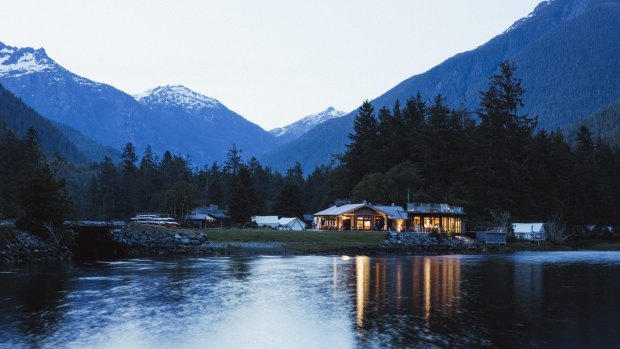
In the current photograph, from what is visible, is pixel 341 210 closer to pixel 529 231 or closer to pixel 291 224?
pixel 291 224

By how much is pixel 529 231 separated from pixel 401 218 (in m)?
25.9

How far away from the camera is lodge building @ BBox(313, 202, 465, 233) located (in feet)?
358

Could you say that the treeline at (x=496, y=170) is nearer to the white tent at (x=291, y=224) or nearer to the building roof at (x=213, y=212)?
the white tent at (x=291, y=224)

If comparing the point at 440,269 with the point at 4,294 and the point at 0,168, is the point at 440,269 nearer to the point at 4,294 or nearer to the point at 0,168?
the point at 4,294

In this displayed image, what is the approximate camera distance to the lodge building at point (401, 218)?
10900cm

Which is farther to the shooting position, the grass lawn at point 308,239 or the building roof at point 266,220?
the building roof at point 266,220

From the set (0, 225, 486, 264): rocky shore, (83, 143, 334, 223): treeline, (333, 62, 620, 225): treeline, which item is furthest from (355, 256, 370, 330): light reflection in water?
(83, 143, 334, 223): treeline

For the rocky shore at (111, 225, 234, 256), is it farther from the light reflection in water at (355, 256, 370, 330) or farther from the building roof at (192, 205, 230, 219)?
the building roof at (192, 205, 230, 219)

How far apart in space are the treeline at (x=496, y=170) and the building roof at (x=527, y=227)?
7809 mm

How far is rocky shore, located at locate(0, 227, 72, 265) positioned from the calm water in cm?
826

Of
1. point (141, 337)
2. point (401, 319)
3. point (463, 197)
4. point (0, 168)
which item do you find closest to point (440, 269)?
point (401, 319)

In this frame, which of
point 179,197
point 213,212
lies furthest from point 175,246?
point 179,197

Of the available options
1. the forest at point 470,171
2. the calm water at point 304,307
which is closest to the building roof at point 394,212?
the forest at point 470,171

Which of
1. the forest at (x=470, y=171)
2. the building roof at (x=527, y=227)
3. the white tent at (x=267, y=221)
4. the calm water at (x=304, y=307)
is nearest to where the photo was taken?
the calm water at (x=304, y=307)
